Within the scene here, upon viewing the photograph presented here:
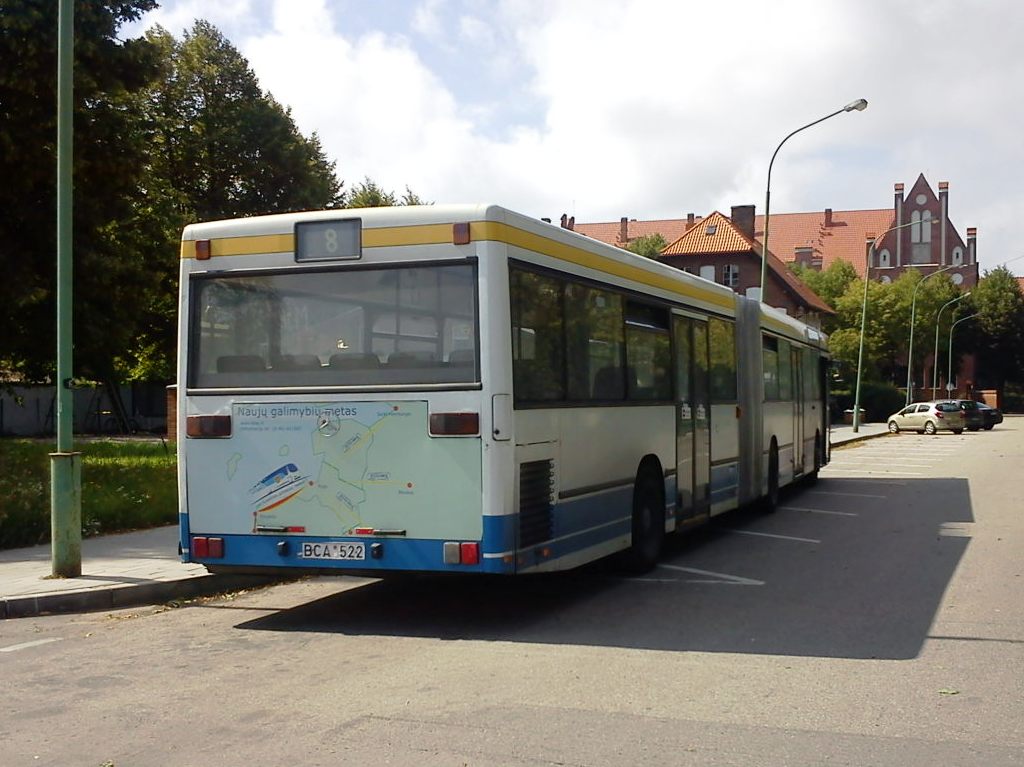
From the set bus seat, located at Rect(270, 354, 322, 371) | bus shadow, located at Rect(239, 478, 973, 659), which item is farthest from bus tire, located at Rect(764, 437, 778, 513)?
bus seat, located at Rect(270, 354, 322, 371)

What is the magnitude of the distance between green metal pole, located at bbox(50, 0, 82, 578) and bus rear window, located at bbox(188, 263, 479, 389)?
229 cm

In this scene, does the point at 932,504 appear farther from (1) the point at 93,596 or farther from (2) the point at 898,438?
(2) the point at 898,438

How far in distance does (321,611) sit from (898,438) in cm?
4235

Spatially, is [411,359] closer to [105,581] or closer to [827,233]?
[105,581]

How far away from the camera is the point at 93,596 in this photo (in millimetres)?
9992

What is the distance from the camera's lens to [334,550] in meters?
8.70

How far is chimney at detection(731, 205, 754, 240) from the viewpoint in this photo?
85.2 metres

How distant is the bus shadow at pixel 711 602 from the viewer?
8.41 m

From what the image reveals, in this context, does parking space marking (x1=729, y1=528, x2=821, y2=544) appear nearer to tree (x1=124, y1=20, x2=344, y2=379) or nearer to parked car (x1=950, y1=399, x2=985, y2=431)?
tree (x1=124, y1=20, x2=344, y2=379)

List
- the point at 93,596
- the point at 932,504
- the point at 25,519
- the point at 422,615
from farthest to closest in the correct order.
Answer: the point at 932,504
the point at 25,519
the point at 93,596
the point at 422,615

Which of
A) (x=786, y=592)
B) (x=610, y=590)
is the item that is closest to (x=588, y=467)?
(x=610, y=590)

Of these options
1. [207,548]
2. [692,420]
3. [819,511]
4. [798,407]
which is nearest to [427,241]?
[207,548]

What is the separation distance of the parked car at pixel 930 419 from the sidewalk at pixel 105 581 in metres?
45.9

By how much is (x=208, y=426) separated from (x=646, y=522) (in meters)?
4.23
